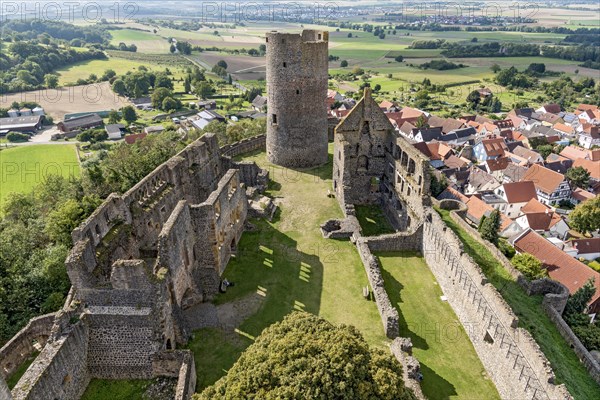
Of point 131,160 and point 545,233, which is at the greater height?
point 131,160

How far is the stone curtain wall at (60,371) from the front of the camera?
17434 millimetres

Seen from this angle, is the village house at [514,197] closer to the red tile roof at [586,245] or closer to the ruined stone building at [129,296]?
the red tile roof at [586,245]

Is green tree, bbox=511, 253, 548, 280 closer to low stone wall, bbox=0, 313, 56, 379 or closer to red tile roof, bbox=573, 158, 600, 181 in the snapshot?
low stone wall, bbox=0, 313, 56, 379

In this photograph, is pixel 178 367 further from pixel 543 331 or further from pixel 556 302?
pixel 556 302

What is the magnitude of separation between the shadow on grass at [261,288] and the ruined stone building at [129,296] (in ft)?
4.14

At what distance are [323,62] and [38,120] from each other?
316 feet

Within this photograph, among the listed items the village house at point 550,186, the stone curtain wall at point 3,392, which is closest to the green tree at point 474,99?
the village house at point 550,186

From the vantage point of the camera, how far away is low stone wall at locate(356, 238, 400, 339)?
80.0ft

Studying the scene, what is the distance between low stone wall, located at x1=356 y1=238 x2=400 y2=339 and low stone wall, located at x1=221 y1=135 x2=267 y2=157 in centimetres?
2303

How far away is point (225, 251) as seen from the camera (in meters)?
30.8

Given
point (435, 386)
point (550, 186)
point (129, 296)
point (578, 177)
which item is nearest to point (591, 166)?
point (578, 177)

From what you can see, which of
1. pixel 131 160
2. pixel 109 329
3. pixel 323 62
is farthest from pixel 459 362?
pixel 131 160

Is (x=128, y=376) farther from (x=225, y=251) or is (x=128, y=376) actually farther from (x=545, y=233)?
(x=545, y=233)

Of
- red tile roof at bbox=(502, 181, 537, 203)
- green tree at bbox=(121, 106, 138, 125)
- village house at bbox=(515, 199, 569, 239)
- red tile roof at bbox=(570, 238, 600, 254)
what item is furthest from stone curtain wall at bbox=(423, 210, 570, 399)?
green tree at bbox=(121, 106, 138, 125)
